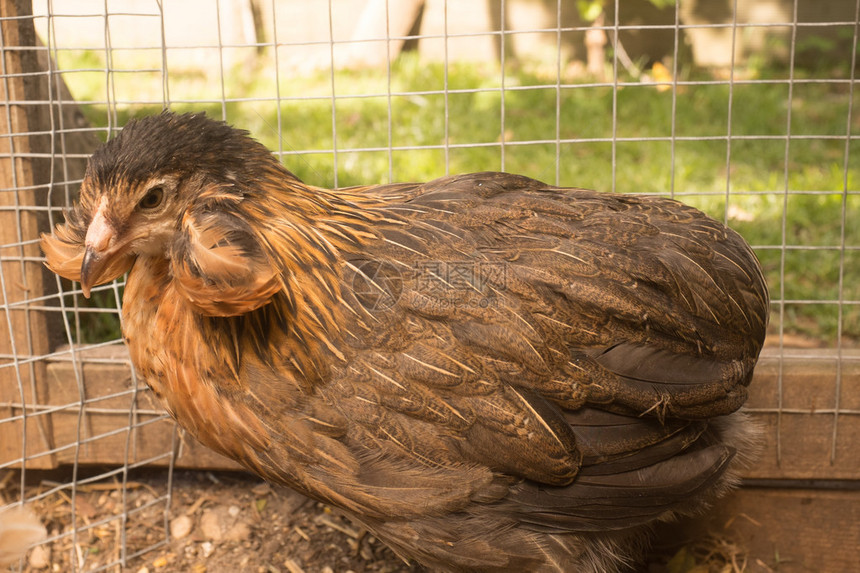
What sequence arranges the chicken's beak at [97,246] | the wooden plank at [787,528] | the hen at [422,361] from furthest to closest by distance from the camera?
the wooden plank at [787,528] < the hen at [422,361] < the chicken's beak at [97,246]

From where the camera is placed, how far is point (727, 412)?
221 cm

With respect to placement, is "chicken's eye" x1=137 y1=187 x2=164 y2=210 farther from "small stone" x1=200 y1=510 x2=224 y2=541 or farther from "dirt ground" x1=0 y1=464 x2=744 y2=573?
"small stone" x1=200 y1=510 x2=224 y2=541

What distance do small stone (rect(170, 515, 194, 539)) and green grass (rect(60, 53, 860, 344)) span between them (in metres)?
1.99

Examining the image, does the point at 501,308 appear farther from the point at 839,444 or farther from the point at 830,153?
the point at 830,153

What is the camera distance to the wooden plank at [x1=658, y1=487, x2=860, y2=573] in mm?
2947

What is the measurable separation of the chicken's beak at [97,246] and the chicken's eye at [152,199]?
9 centimetres

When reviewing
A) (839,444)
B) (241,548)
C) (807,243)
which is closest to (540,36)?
(807,243)

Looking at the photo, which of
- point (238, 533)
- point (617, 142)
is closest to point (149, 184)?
point (238, 533)

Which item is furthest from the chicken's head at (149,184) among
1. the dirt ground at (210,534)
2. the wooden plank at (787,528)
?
the wooden plank at (787,528)

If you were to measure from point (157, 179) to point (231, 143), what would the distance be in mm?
233

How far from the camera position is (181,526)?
3.04 metres

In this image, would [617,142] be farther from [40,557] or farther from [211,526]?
[40,557]

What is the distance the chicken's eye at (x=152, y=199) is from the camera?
1856 mm

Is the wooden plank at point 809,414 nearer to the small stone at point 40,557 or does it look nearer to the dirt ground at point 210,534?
the dirt ground at point 210,534
